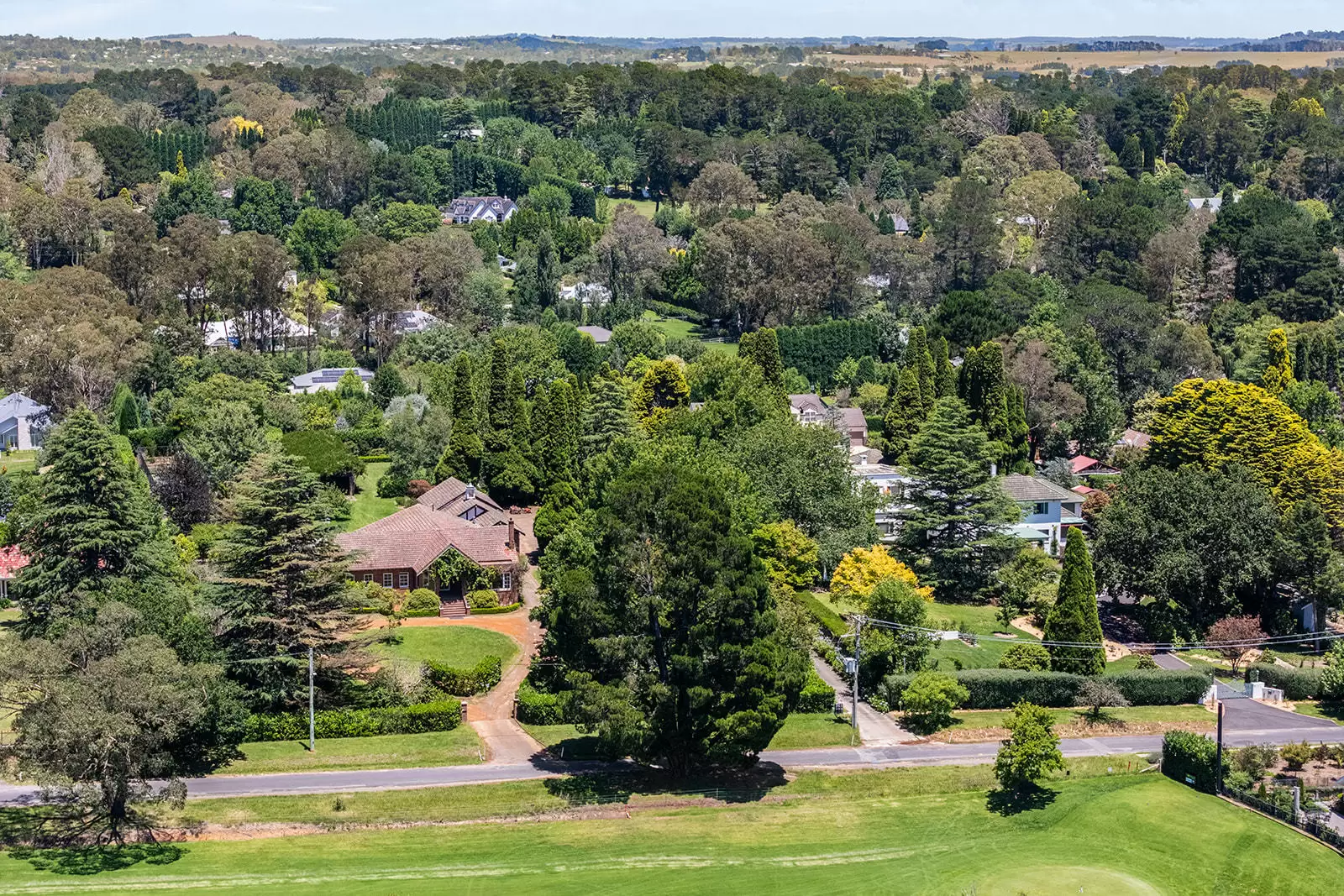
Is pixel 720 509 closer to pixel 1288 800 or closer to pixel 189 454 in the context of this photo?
pixel 1288 800

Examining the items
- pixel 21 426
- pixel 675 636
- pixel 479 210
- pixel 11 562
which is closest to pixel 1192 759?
pixel 675 636

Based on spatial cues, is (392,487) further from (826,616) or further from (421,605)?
(826,616)

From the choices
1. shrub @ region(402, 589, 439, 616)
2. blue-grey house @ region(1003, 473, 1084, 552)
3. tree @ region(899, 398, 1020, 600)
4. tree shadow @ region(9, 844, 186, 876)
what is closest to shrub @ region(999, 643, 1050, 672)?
tree @ region(899, 398, 1020, 600)

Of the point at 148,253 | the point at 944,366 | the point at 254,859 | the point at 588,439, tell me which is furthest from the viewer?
the point at 148,253

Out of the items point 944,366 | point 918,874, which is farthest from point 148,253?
point 918,874

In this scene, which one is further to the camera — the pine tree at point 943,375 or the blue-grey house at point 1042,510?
the pine tree at point 943,375

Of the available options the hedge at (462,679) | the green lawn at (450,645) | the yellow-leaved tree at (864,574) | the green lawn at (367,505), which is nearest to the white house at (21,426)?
the green lawn at (367,505)

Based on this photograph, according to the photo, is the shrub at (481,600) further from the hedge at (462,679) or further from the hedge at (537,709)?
the hedge at (537,709)
